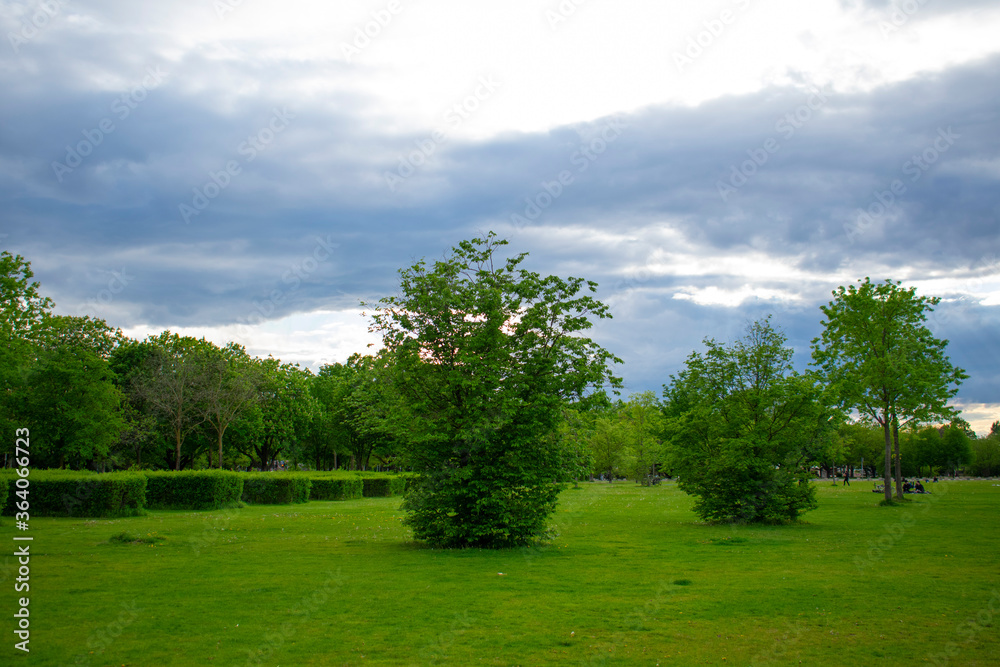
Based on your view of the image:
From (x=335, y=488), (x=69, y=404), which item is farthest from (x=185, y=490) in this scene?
(x=335, y=488)

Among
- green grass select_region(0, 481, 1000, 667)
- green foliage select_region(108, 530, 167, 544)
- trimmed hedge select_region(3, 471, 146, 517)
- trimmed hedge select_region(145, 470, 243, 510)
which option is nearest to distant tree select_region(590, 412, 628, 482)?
trimmed hedge select_region(145, 470, 243, 510)

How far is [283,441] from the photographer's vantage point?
243ft

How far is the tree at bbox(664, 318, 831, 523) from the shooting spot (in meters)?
27.7

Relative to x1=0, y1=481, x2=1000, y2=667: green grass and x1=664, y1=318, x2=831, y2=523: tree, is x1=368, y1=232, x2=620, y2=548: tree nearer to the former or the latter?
x1=0, y1=481, x2=1000, y2=667: green grass

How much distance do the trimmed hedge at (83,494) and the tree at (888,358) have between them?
3774 cm

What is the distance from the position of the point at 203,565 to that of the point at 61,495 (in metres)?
18.6

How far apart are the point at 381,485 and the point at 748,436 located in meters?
40.5

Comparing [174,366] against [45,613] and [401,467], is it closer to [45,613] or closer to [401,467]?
[401,467]

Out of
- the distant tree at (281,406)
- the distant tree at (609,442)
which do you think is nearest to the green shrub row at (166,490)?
the distant tree at (281,406)

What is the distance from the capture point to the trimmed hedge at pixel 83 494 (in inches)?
1168

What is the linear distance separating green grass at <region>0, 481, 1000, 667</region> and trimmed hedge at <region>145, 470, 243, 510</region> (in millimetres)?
15488

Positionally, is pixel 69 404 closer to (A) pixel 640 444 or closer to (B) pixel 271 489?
(B) pixel 271 489

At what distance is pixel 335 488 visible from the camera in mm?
54094

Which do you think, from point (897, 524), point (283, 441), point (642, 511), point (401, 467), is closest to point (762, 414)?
point (897, 524)
